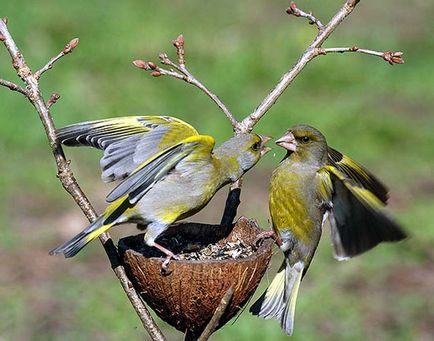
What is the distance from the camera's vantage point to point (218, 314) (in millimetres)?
3758

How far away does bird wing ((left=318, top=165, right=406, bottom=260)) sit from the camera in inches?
159

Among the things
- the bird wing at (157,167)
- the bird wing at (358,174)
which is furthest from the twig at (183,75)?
the bird wing at (358,174)

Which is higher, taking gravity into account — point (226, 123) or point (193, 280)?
point (226, 123)

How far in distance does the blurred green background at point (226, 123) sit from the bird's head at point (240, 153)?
2902mm

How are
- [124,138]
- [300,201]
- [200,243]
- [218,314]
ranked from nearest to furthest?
1. [218,314]
2. [124,138]
3. [200,243]
4. [300,201]

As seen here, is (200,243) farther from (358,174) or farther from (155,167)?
(358,174)

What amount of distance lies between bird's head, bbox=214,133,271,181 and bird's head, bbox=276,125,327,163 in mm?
469

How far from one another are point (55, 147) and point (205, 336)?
0.99 metres

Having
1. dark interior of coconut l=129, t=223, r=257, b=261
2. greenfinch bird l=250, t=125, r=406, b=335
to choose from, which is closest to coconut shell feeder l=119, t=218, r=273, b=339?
dark interior of coconut l=129, t=223, r=257, b=261

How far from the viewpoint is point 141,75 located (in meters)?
12.4

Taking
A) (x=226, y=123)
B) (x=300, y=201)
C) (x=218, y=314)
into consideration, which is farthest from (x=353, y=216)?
(x=226, y=123)

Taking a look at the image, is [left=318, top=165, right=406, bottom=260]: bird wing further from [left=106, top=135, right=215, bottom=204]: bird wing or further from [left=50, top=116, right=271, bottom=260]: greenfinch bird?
[left=106, top=135, right=215, bottom=204]: bird wing

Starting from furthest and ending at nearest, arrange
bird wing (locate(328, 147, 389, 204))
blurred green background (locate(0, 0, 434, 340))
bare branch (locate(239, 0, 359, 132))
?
blurred green background (locate(0, 0, 434, 340)) < bird wing (locate(328, 147, 389, 204)) < bare branch (locate(239, 0, 359, 132))

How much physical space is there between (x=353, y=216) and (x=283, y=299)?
2.46 feet
